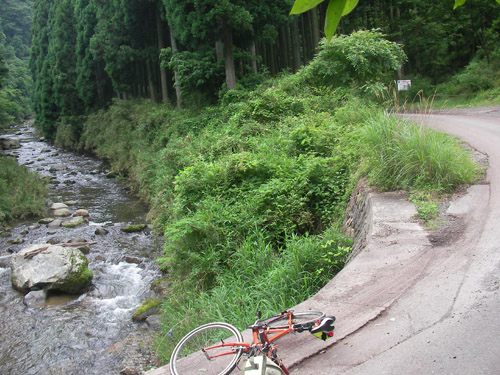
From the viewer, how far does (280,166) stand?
7.69 meters

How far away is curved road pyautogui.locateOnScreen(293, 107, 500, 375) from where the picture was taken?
2.71 m

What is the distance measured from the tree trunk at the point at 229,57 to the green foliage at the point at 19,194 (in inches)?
345

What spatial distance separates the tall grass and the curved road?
51.7 inches

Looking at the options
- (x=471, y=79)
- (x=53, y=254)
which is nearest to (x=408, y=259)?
(x=53, y=254)

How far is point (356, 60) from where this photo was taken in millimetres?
12664

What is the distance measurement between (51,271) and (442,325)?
8.52m

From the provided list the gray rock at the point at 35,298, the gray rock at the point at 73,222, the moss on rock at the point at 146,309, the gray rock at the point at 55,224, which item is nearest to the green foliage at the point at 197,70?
the gray rock at the point at 73,222

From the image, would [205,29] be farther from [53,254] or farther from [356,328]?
[356,328]

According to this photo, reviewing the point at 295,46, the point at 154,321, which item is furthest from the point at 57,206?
the point at 295,46

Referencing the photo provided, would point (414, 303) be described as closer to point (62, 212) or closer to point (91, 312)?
point (91, 312)

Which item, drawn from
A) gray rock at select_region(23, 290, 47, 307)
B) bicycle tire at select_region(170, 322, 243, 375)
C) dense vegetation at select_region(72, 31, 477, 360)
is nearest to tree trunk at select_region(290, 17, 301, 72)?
dense vegetation at select_region(72, 31, 477, 360)

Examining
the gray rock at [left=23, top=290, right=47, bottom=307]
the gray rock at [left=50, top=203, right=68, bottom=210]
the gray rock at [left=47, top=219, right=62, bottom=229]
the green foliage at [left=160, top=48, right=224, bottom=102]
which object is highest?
the green foliage at [left=160, top=48, right=224, bottom=102]

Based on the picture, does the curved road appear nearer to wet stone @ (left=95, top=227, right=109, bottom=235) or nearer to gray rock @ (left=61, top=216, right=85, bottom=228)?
wet stone @ (left=95, top=227, right=109, bottom=235)

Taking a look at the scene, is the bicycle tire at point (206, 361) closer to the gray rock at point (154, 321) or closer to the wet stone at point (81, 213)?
the gray rock at point (154, 321)
